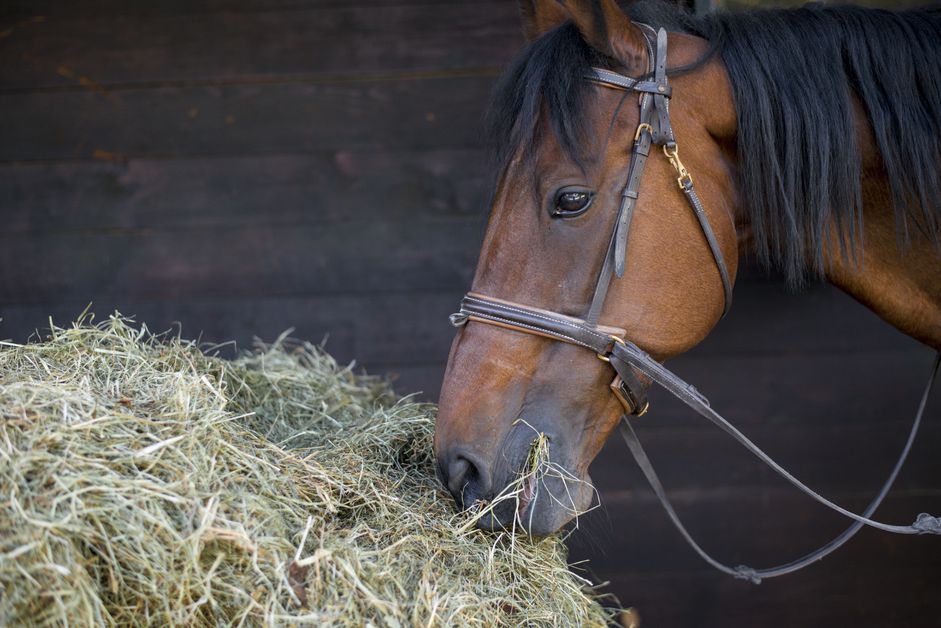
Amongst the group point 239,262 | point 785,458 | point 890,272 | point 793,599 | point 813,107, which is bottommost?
point 793,599

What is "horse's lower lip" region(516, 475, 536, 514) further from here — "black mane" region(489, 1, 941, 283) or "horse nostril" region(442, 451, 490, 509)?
"black mane" region(489, 1, 941, 283)

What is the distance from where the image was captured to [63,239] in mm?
2369

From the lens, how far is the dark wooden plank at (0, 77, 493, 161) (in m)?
2.32

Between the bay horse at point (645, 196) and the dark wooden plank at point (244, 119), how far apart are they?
0.93 metres

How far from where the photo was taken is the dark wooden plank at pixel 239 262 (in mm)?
2357

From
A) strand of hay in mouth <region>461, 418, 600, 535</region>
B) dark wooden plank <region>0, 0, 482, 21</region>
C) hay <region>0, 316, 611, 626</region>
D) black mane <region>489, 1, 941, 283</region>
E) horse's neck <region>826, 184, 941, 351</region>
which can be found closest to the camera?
hay <region>0, 316, 611, 626</region>

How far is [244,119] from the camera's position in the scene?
233 cm

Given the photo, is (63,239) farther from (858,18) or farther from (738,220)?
(858,18)

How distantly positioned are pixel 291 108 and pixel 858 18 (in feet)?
5.45

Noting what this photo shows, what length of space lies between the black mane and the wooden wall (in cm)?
98

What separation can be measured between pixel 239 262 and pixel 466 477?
56.4 inches

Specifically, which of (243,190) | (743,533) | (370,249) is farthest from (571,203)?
(743,533)

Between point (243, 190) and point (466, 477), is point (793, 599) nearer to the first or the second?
point (466, 477)

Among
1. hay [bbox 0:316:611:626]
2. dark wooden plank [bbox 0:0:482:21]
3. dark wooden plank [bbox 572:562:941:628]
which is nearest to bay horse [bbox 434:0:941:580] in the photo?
hay [bbox 0:316:611:626]
